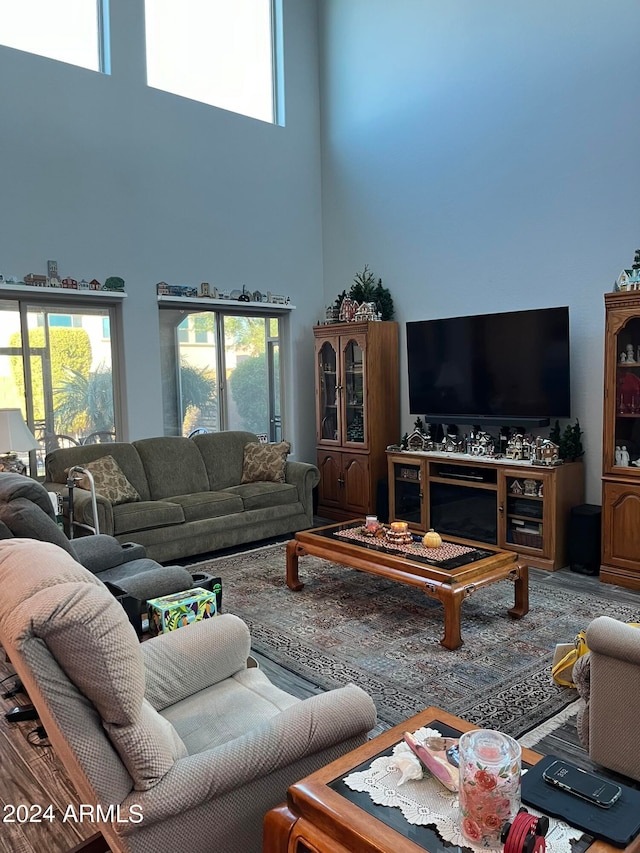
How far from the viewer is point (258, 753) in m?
1.59

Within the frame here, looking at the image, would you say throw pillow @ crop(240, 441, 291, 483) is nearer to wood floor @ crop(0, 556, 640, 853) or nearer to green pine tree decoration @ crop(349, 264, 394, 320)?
green pine tree decoration @ crop(349, 264, 394, 320)

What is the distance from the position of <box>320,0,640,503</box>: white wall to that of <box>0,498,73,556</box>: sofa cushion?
12.9 feet

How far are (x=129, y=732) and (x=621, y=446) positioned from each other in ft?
12.7

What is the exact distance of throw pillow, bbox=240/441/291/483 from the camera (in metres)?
5.77

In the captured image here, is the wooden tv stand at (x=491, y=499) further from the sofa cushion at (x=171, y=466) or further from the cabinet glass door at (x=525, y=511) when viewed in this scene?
the sofa cushion at (x=171, y=466)

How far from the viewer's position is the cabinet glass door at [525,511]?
4.77 meters

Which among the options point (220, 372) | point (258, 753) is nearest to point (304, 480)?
point (220, 372)

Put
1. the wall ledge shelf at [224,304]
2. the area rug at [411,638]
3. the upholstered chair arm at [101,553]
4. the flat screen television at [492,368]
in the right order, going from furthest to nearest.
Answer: the wall ledge shelf at [224,304] → the flat screen television at [492,368] → the upholstered chair arm at [101,553] → the area rug at [411,638]

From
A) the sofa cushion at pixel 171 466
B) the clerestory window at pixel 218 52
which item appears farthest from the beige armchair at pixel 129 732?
the clerestory window at pixel 218 52

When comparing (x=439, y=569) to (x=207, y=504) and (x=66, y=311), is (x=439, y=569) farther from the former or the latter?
(x=66, y=311)

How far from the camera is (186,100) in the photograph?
19.5 ft

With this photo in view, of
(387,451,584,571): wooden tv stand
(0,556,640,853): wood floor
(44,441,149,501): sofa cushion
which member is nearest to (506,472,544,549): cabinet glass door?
(387,451,584,571): wooden tv stand

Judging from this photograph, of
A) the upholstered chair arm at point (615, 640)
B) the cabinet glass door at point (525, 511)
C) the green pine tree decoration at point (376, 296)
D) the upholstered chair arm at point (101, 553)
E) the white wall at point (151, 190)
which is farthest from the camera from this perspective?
the green pine tree decoration at point (376, 296)

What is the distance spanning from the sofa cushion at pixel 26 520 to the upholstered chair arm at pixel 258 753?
1.19m
